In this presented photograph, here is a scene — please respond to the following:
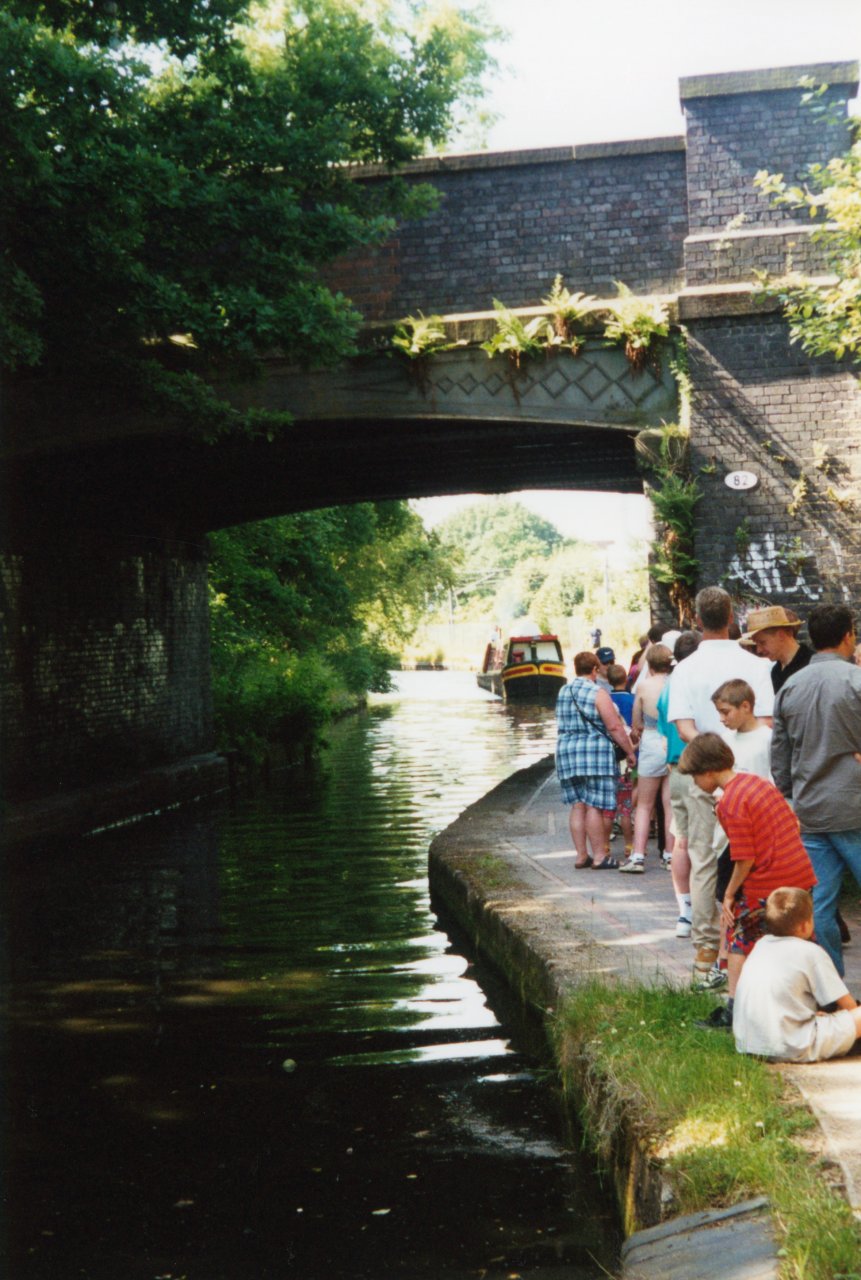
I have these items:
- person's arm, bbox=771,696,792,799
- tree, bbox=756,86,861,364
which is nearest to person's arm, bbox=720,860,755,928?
person's arm, bbox=771,696,792,799

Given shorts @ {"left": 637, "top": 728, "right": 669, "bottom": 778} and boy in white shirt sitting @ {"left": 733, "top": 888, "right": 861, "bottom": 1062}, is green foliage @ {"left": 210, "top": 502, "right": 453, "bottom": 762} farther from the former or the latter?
boy in white shirt sitting @ {"left": 733, "top": 888, "right": 861, "bottom": 1062}

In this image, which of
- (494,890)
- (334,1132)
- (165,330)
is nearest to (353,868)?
(494,890)

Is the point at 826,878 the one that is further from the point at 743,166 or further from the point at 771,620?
the point at 743,166

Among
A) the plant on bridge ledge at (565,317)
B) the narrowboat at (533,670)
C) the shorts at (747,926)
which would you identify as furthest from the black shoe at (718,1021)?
the narrowboat at (533,670)

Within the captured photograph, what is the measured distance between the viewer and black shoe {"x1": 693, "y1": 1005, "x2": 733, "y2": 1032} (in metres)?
5.65

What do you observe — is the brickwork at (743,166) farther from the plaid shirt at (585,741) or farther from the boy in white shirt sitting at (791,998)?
the boy in white shirt sitting at (791,998)

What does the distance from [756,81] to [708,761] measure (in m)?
10.6

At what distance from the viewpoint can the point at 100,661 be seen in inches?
739

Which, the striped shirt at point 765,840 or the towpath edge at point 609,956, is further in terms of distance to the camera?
the striped shirt at point 765,840

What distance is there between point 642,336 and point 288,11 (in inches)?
737

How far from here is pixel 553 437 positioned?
17.5 meters

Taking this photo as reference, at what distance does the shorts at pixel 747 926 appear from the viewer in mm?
5789

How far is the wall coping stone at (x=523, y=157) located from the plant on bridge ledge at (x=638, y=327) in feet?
4.77

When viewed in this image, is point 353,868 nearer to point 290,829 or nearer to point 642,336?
point 290,829
